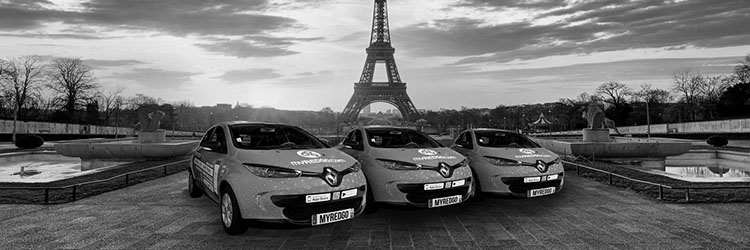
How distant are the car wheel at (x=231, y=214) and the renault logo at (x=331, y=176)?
1055mm

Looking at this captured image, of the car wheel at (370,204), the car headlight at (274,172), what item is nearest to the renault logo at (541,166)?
the car wheel at (370,204)

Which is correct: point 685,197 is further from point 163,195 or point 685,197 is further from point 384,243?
point 163,195

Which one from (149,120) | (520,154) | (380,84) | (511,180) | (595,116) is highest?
(380,84)

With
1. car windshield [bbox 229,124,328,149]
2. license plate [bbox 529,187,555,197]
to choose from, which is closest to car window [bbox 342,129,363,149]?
car windshield [bbox 229,124,328,149]

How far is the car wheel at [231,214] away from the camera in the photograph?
4.60 metres

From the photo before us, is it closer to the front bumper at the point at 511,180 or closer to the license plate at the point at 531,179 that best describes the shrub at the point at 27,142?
the front bumper at the point at 511,180

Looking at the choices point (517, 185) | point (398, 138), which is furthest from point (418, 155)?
point (517, 185)

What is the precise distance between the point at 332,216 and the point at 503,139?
484 cm

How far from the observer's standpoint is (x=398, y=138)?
7.23 meters

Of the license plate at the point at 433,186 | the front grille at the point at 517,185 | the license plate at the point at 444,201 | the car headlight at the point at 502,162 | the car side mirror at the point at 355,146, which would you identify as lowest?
the license plate at the point at 444,201

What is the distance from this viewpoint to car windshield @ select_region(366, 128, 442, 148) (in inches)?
263

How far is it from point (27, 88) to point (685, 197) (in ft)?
195

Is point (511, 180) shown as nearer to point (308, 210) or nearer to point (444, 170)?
point (444, 170)

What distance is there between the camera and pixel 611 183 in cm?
864
